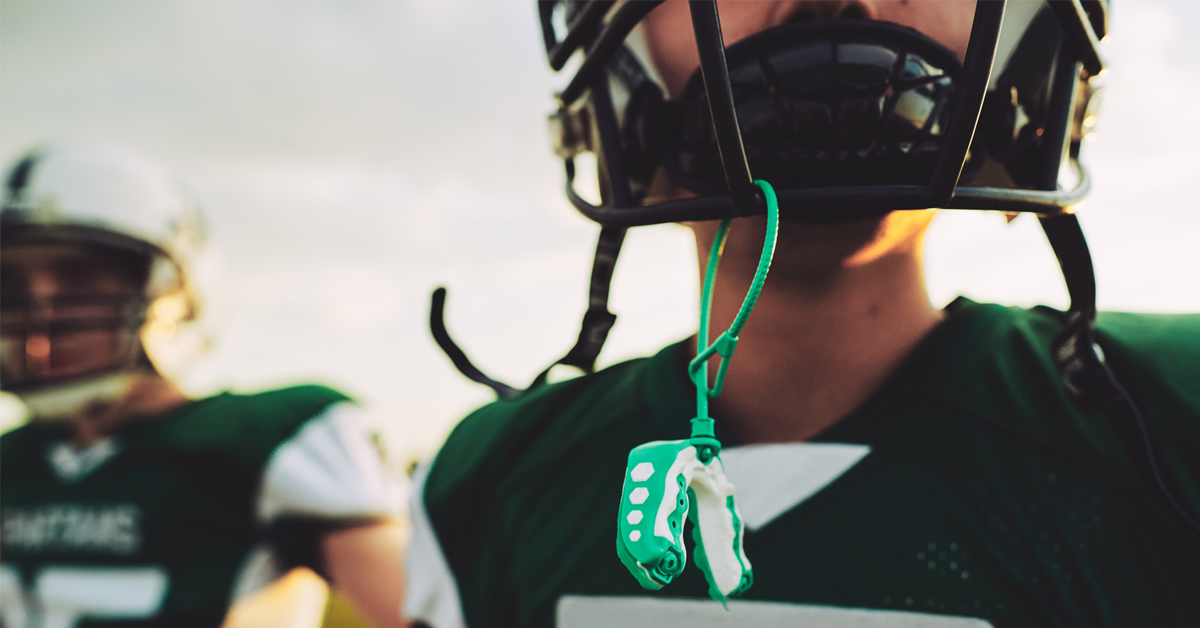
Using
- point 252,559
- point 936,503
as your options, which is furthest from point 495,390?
point 252,559

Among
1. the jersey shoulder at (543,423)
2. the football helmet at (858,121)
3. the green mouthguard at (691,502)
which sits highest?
the football helmet at (858,121)

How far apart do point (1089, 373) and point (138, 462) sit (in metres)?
2.32

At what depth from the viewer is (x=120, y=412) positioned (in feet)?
7.47

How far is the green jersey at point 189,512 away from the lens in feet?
6.35

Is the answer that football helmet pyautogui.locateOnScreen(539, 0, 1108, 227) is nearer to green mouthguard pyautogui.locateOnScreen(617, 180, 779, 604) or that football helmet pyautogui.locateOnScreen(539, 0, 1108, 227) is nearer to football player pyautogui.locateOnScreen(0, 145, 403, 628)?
green mouthguard pyautogui.locateOnScreen(617, 180, 779, 604)

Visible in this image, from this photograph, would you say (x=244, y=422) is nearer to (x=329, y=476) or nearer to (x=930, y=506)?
(x=329, y=476)

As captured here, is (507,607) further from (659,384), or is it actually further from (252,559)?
(252,559)

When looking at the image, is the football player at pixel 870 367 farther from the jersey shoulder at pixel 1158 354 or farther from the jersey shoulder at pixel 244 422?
A: the jersey shoulder at pixel 244 422

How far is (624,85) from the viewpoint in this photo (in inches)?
35.9

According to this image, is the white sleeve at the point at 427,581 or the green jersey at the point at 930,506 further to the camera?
the white sleeve at the point at 427,581

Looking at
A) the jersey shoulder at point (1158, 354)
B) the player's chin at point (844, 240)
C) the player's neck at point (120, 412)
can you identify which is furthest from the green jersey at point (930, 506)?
the player's neck at point (120, 412)

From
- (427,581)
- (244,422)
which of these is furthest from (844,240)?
(244,422)

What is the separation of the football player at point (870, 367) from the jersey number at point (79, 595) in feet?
4.54

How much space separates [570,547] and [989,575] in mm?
494
